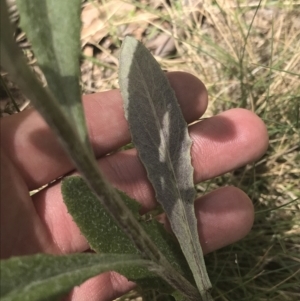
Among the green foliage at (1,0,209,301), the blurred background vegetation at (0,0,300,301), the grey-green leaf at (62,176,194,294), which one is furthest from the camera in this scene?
the blurred background vegetation at (0,0,300,301)

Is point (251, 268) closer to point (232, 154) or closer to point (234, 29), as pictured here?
point (232, 154)

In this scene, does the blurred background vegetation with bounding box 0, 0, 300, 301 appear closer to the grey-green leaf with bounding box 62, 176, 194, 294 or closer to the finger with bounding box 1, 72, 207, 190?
the finger with bounding box 1, 72, 207, 190

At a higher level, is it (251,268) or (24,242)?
(24,242)

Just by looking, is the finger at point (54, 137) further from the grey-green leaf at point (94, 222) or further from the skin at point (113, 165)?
the grey-green leaf at point (94, 222)

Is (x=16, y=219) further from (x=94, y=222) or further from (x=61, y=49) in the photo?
(x=61, y=49)

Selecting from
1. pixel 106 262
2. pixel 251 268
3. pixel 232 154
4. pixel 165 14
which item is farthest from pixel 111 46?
pixel 106 262

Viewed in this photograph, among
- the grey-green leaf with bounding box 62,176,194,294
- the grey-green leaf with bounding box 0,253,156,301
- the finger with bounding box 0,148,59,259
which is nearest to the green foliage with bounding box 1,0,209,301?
the grey-green leaf with bounding box 0,253,156,301

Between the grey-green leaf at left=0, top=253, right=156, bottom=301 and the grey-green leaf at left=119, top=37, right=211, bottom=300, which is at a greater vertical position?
the grey-green leaf at left=0, top=253, right=156, bottom=301
